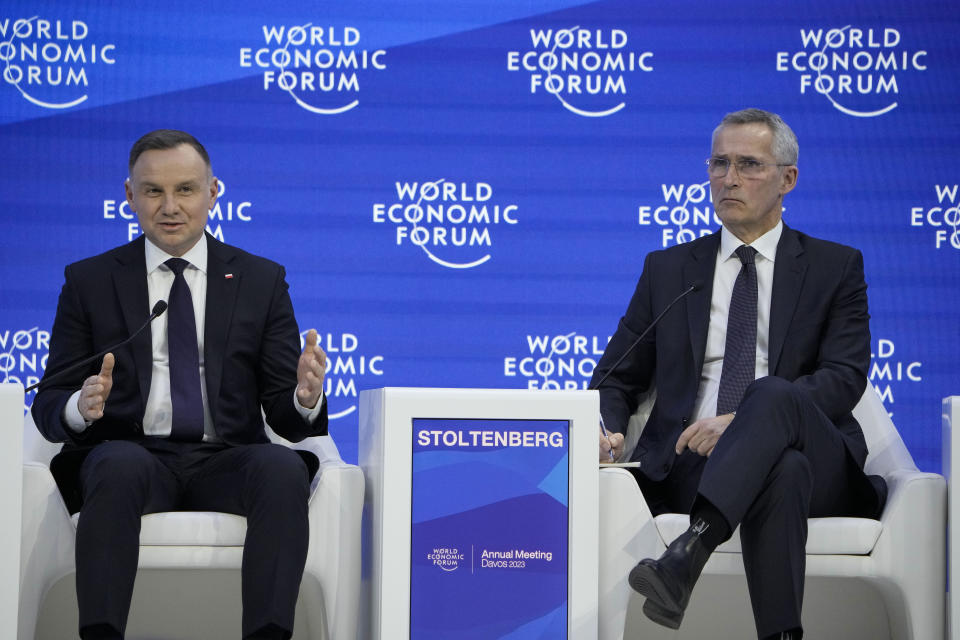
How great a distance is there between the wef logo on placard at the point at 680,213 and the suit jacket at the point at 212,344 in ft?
5.06

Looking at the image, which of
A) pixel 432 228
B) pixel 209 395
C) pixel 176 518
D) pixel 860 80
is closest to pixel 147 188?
pixel 209 395

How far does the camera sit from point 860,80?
14.8 feet

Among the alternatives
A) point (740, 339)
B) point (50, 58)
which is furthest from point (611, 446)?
point (50, 58)

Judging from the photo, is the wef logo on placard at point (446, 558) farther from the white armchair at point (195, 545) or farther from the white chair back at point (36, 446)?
the white chair back at point (36, 446)

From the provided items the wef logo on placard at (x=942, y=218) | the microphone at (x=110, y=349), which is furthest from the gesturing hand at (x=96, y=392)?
the wef logo on placard at (x=942, y=218)

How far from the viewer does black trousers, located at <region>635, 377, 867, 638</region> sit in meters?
2.81

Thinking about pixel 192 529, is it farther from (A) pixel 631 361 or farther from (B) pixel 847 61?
(B) pixel 847 61

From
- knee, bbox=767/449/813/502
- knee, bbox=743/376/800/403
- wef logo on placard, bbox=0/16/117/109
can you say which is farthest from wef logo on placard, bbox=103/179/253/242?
knee, bbox=767/449/813/502

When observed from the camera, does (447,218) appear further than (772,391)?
Yes

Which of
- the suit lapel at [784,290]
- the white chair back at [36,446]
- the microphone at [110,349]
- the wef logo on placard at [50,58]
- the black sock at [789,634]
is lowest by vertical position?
the black sock at [789,634]

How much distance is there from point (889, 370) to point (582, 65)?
4.85 ft

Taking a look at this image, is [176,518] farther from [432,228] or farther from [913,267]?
[913,267]

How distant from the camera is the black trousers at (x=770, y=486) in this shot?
9.23 ft

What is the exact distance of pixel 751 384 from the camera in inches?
118
